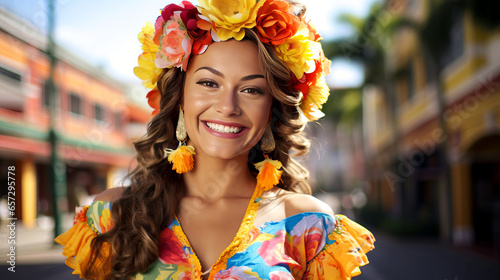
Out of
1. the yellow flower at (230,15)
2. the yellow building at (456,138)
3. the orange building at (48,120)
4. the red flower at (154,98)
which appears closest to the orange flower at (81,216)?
the red flower at (154,98)

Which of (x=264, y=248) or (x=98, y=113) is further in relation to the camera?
(x=98, y=113)

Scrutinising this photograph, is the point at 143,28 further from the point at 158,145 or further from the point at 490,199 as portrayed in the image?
the point at 490,199

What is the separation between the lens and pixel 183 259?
181 cm

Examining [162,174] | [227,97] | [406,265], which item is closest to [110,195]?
[162,174]

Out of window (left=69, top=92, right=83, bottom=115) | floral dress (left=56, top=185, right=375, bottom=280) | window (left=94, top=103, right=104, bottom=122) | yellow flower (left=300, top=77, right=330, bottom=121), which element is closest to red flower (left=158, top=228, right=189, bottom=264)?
floral dress (left=56, top=185, right=375, bottom=280)

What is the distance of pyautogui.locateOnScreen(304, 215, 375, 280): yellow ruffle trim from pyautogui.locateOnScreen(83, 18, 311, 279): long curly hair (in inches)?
14.6

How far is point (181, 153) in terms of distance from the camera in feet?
6.36

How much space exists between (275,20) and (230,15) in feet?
0.57

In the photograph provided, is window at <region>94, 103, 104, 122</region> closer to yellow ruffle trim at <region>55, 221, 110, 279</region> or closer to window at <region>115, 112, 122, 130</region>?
window at <region>115, 112, 122, 130</region>

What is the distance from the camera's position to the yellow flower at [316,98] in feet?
6.59

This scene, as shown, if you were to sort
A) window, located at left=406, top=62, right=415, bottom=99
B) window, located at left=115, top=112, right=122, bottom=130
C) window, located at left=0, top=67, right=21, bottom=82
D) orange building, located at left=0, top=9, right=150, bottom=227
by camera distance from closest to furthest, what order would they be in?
window, located at left=0, top=67, right=21, bottom=82 < orange building, located at left=0, top=9, right=150, bottom=227 < window, located at left=406, top=62, right=415, bottom=99 < window, located at left=115, top=112, right=122, bottom=130

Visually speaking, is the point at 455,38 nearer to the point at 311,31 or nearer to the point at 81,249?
the point at 311,31

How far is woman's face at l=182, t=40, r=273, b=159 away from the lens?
71.1 inches

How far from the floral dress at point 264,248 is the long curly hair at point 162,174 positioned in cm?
6
